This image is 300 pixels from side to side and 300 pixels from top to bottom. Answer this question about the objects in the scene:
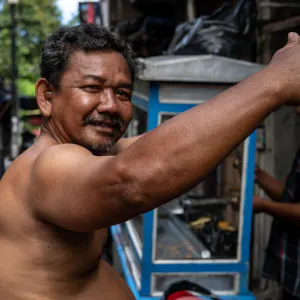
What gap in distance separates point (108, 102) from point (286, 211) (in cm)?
179

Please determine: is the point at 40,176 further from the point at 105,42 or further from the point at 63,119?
the point at 105,42

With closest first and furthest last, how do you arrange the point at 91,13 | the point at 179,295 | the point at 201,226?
the point at 179,295 → the point at 201,226 → the point at 91,13

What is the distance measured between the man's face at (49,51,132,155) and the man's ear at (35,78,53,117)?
0.09 metres

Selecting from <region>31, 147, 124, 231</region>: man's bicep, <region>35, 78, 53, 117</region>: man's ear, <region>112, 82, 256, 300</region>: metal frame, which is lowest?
<region>112, 82, 256, 300</region>: metal frame

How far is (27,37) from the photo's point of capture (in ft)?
74.0

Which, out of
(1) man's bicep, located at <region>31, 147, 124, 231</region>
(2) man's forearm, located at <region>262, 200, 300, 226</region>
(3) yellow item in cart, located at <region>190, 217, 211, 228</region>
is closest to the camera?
(1) man's bicep, located at <region>31, 147, 124, 231</region>

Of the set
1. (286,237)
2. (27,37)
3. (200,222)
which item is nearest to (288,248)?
(286,237)

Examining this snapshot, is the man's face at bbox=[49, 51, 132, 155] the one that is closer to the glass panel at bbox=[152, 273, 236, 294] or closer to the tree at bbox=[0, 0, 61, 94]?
the glass panel at bbox=[152, 273, 236, 294]

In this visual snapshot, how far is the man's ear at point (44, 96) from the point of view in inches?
69.2

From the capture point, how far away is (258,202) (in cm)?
306

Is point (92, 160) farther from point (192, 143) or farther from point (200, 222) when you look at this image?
point (200, 222)

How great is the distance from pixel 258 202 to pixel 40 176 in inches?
83.9

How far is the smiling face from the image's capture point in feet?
5.16

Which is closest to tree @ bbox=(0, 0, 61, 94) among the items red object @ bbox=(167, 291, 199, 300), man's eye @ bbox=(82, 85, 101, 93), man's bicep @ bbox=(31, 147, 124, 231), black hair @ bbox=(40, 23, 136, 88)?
black hair @ bbox=(40, 23, 136, 88)
